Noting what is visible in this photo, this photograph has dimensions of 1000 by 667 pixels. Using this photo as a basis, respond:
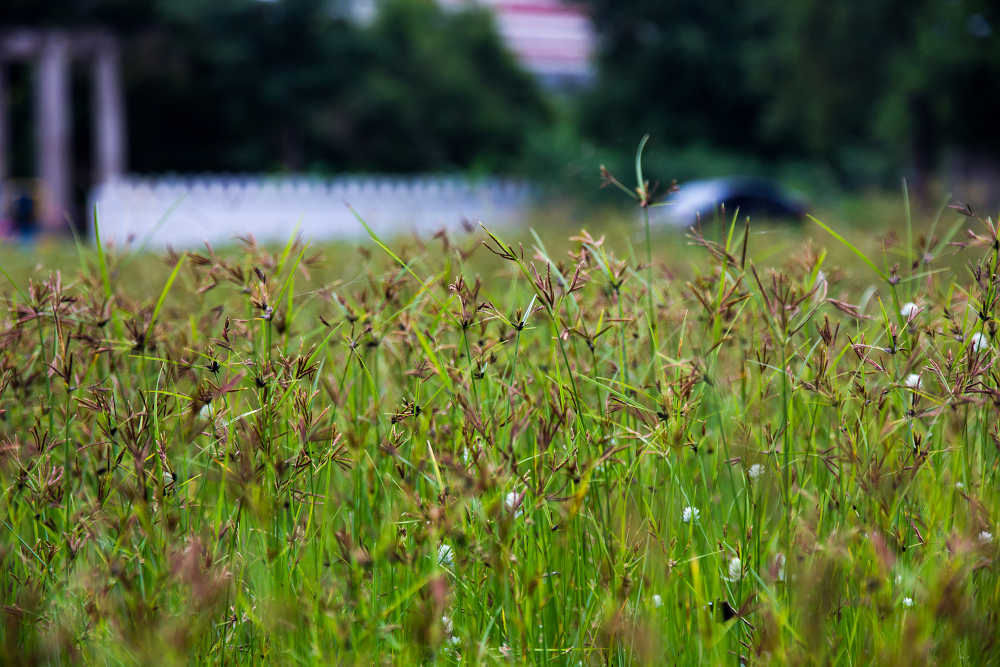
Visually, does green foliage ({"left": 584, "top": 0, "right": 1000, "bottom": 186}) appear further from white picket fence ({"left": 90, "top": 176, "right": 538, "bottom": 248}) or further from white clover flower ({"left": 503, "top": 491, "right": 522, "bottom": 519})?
white clover flower ({"left": 503, "top": 491, "right": 522, "bottom": 519})

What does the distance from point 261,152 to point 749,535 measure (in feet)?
57.5

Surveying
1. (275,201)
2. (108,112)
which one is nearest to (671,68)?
(275,201)

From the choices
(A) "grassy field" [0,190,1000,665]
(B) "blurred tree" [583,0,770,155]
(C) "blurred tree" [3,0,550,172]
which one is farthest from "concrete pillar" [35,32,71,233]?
(A) "grassy field" [0,190,1000,665]

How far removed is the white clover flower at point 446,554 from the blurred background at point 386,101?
12.9 m

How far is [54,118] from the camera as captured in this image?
15.8 meters

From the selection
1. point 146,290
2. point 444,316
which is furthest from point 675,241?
point 444,316

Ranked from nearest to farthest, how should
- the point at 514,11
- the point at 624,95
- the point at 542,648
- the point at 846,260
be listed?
the point at 542,648, the point at 846,260, the point at 624,95, the point at 514,11

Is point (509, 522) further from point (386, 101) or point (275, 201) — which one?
point (386, 101)

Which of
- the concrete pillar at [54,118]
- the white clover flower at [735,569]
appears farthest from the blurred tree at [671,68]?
the white clover flower at [735,569]

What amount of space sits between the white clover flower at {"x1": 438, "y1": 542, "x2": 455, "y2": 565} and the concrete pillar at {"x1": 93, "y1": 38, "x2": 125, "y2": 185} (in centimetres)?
1595

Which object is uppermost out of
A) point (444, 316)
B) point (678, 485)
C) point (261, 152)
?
point (444, 316)

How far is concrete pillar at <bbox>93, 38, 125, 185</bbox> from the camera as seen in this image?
51.9 feet

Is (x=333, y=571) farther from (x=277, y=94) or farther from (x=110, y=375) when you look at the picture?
(x=277, y=94)

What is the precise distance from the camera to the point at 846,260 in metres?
4.79
